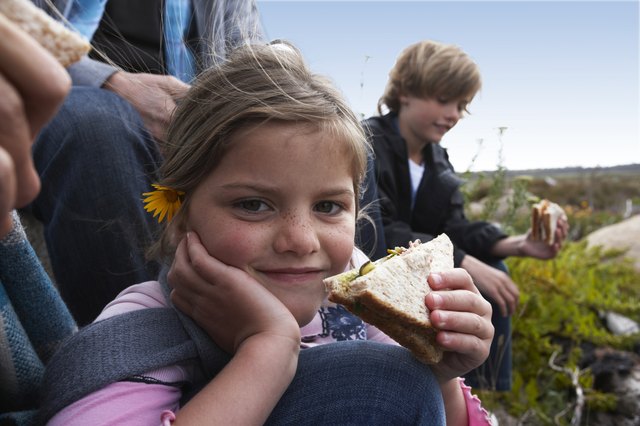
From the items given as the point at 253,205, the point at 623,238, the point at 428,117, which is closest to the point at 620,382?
the point at 428,117

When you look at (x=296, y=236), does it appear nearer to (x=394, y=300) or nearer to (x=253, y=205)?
(x=253, y=205)

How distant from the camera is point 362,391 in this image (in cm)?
125

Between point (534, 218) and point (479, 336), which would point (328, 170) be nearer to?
point (479, 336)

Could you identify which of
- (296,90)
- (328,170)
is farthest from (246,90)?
(328,170)

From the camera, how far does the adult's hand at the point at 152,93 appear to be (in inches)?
82.4

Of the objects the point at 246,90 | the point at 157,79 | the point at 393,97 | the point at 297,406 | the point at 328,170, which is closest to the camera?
the point at 297,406

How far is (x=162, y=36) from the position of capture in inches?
94.5

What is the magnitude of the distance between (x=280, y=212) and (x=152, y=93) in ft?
2.98

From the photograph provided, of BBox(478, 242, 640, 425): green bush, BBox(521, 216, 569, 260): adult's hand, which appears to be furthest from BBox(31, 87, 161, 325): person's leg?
BBox(521, 216, 569, 260): adult's hand

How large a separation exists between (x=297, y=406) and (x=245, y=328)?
→ 22 centimetres

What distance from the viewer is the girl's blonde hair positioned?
1572mm

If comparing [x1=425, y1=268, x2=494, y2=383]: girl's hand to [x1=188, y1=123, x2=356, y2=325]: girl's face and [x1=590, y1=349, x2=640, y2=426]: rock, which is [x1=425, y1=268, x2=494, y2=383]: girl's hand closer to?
[x1=188, y1=123, x2=356, y2=325]: girl's face

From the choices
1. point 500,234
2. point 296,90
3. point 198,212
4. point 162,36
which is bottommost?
point 500,234

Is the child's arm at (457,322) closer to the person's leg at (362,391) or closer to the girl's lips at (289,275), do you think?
the person's leg at (362,391)
